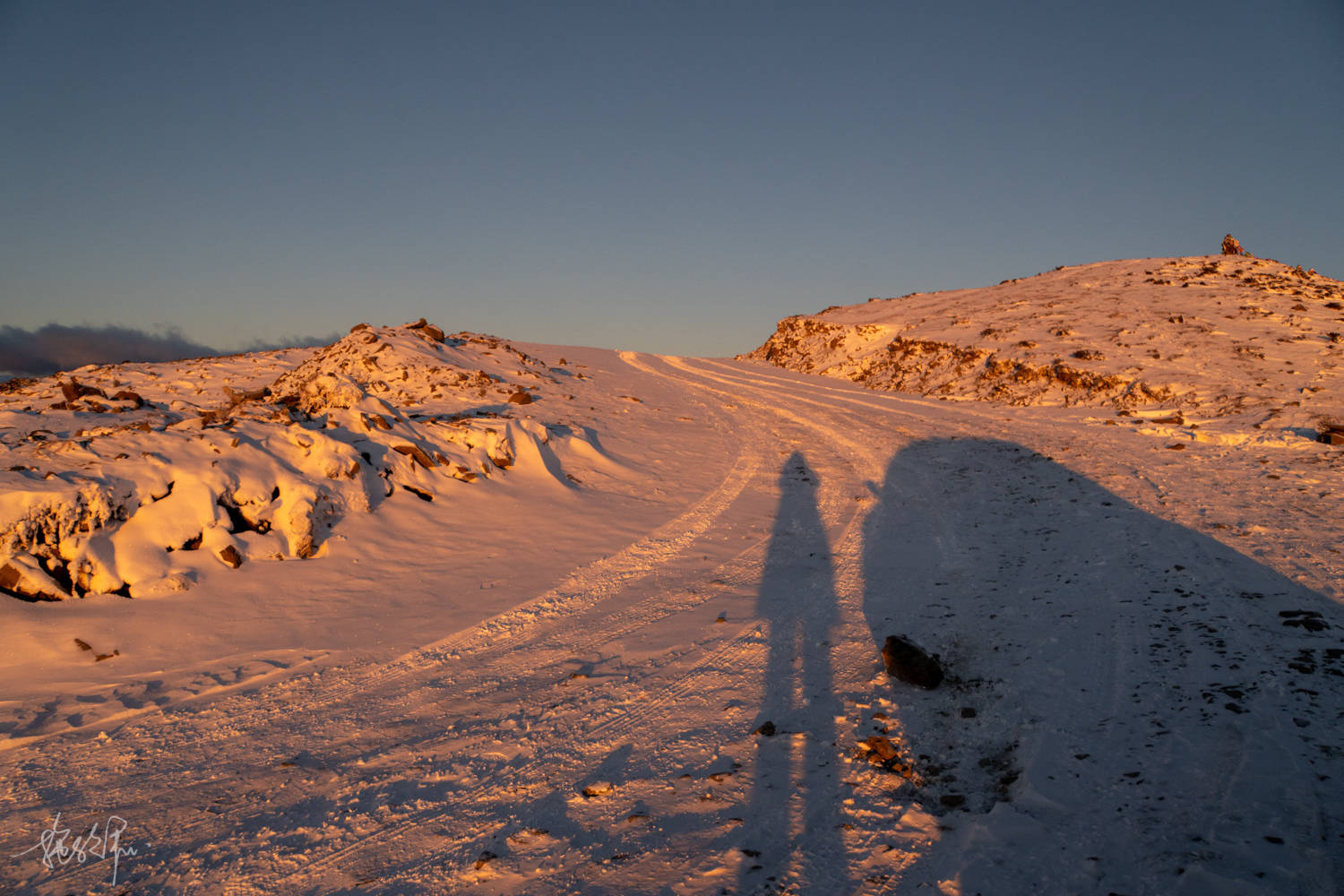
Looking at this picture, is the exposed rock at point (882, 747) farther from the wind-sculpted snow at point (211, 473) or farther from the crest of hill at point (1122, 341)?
the crest of hill at point (1122, 341)

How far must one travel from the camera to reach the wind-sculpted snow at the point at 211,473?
18.5 ft

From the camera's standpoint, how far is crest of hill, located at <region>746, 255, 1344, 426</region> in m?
14.1

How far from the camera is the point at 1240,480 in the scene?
8.62 m

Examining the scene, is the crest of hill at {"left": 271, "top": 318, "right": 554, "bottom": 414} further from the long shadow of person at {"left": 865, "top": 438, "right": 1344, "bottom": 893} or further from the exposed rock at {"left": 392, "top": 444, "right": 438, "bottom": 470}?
the long shadow of person at {"left": 865, "top": 438, "right": 1344, "bottom": 893}

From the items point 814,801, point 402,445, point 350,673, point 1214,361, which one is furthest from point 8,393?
point 1214,361

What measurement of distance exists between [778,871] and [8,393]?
64.5ft

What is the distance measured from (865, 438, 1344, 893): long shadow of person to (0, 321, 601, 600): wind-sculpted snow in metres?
6.06

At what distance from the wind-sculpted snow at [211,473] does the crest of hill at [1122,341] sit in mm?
12846

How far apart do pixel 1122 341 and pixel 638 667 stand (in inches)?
746

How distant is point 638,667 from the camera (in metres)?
5.18

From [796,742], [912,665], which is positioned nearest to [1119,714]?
[912,665]
